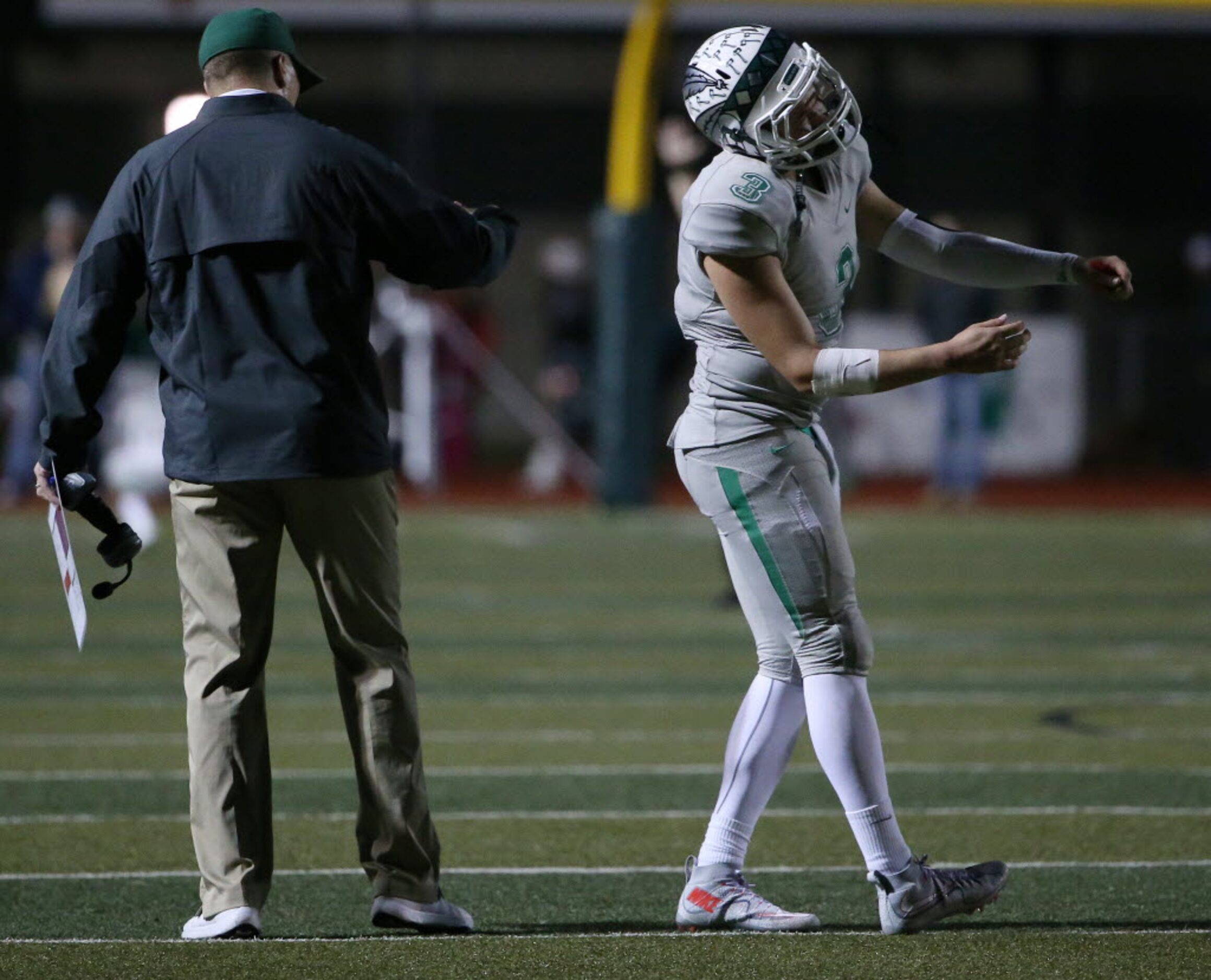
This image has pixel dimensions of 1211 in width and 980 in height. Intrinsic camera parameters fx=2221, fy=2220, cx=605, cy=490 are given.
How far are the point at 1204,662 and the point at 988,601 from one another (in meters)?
2.34

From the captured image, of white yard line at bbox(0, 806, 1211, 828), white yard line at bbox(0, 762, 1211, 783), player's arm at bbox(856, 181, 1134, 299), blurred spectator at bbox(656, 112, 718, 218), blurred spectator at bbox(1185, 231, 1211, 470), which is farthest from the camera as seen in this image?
blurred spectator at bbox(1185, 231, 1211, 470)

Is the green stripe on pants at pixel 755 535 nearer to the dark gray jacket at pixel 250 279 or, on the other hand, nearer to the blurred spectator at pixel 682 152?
the dark gray jacket at pixel 250 279

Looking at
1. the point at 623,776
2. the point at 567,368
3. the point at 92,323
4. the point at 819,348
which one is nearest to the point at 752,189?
the point at 819,348

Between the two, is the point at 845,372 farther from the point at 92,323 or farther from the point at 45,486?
the point at 45,486

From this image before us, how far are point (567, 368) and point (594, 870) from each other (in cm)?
1468

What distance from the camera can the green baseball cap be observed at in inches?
185

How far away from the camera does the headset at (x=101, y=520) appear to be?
4734mm

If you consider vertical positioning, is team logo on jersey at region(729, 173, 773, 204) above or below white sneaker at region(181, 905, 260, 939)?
above

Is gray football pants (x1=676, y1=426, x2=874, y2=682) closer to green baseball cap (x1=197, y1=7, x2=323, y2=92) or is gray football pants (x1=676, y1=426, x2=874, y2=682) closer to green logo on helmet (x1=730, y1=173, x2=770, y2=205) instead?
green logo on helmet (x1=730, y1=173, x2=770, y2=205)

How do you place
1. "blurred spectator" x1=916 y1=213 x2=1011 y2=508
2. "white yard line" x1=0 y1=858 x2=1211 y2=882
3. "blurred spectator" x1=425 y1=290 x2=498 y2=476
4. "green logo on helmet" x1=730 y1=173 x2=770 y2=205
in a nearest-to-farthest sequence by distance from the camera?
"green logo on helmet" x1=730 y1=173 x2=770 y2=205
"white yard line" x1=0 y1=858 x2=1211 y2=882
"blurred spectator" x1=916 y1=213 x2=1011 y2=508
"blurred spectator" x1=425 y1=290 x2=498 y2=476

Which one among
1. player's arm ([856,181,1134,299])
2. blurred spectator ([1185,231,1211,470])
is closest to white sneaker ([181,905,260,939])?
player's arm ([856,181,1134,299])

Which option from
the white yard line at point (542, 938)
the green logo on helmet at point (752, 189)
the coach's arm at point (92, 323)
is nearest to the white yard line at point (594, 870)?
the white yard line at point (542, 938)

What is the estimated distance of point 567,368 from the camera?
2027cm

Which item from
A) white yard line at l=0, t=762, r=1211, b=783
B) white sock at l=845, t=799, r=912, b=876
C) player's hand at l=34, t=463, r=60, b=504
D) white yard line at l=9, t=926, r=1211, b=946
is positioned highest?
player's hand at l=34, t=463, r=60, b=504
